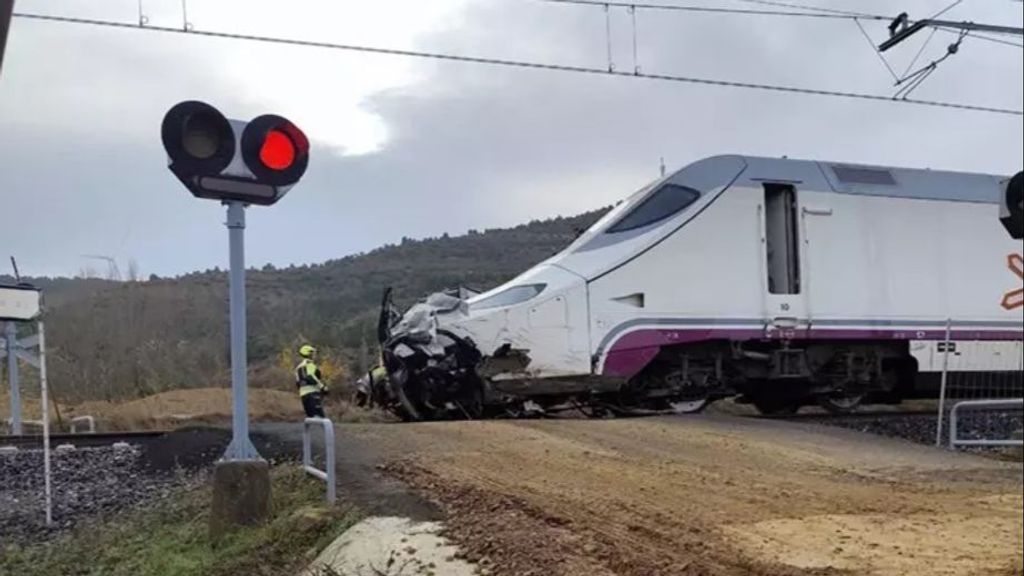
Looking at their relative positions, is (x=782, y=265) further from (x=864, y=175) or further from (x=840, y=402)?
(x=840, y=402)

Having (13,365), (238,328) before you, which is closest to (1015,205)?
(238,328)

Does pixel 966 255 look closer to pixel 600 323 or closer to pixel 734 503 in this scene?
pixel 734 503

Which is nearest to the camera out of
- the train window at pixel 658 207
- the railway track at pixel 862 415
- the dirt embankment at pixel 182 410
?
the train window at pixel 658 207

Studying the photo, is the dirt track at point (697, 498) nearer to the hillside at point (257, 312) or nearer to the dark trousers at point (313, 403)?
the hillside at point (257, 312)

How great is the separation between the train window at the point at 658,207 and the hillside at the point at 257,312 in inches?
32.5

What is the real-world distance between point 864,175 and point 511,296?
464cm

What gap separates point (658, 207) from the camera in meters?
13.3

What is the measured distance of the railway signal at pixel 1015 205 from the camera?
1.45 metres

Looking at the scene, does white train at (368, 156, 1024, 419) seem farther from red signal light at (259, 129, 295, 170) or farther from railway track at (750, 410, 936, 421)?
red signal light at (259, 129, 295, 170)

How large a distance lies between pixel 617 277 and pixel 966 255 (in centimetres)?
919

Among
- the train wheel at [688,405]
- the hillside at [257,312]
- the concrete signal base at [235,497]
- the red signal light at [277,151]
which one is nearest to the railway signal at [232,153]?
the red signal light at [277,151]

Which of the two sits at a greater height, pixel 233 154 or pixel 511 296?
pixel 233 154

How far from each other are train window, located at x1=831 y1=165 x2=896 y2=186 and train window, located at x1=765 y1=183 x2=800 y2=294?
659mm

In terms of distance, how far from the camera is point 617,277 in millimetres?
12867
